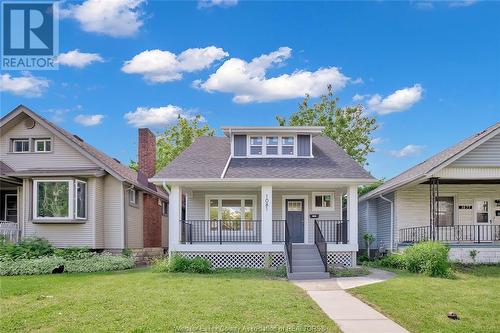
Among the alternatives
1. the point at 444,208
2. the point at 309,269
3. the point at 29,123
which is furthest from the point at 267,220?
the point at 29,123

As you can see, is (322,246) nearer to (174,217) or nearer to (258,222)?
(258,222)

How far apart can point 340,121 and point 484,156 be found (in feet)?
61.4

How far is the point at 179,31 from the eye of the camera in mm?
20406

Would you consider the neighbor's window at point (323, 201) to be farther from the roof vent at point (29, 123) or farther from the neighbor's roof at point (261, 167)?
the roof vent at point (29, 123)

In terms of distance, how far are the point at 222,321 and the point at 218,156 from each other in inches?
515

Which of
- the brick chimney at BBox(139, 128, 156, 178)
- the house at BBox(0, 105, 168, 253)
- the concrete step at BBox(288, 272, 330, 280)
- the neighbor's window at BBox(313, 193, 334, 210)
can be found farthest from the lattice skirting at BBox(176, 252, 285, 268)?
the brick chimney at BBox(139, 128, 156, 178)

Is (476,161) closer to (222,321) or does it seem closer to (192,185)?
(192,185)

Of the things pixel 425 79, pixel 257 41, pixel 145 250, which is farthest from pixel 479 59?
pixel 145 250

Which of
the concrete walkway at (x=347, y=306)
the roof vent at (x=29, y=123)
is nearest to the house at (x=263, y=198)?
the concrete walkway at (x=347, y=306)

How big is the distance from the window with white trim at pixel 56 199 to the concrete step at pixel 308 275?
966cm

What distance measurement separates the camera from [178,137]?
40.5m

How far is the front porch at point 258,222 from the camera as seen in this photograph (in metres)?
19.1

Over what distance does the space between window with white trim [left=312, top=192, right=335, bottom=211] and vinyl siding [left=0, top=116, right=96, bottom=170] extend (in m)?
9.57

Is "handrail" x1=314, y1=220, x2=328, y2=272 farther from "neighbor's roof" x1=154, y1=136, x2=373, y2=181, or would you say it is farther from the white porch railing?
the white porch railing
